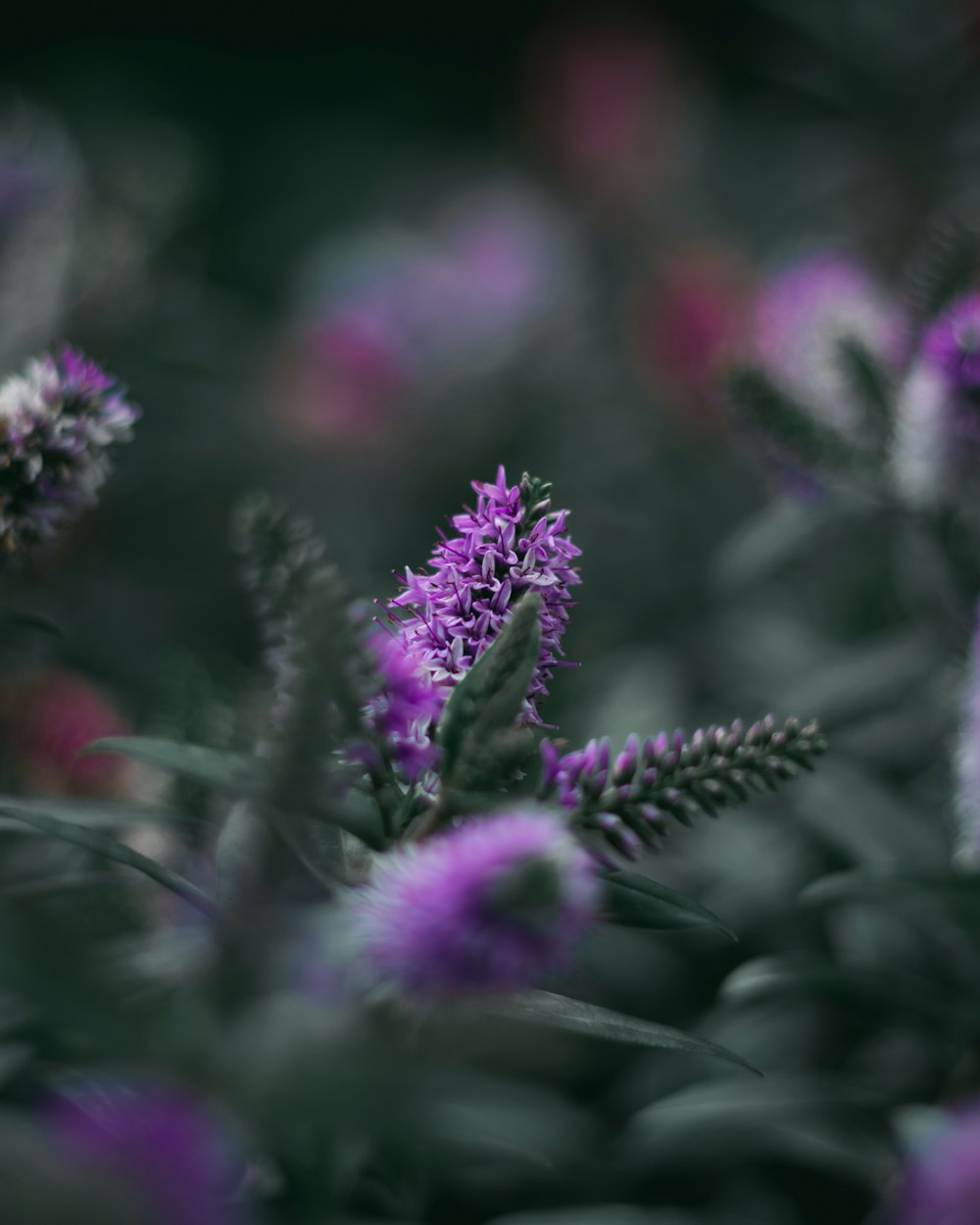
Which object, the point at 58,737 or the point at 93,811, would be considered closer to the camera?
the point at 93,811

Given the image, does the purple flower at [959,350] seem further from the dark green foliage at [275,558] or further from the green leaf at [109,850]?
the green leaf at [109,850]

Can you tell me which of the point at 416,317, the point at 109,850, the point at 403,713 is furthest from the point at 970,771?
the point at 416,317

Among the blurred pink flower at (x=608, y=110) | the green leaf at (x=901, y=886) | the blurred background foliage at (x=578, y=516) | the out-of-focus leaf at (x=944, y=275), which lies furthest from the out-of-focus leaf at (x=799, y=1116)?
the blurred pink flower at (x=608, y=110)

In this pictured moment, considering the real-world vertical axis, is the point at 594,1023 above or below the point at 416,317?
below

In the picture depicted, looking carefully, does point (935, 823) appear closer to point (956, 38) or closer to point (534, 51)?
point (956, 38)

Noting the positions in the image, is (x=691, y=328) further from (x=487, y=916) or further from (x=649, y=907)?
(x=487, y=916)

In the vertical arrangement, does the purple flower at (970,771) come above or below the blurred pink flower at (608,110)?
below
